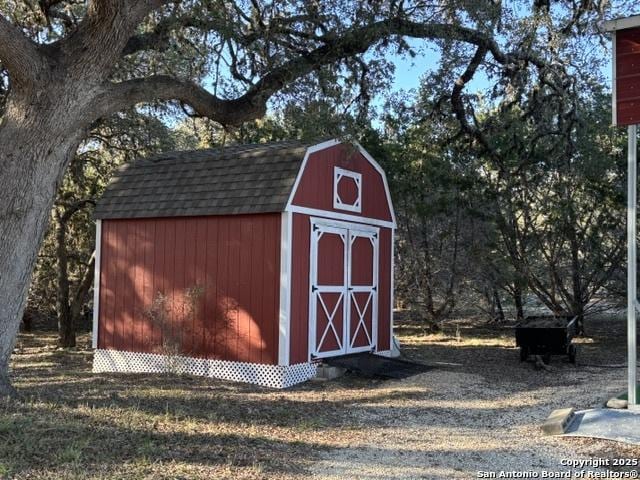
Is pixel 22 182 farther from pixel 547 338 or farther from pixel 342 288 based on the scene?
pixel 547 338

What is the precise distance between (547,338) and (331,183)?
4.88 metres

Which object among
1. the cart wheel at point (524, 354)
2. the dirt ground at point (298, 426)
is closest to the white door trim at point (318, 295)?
the dirt ground at point (298, 426)

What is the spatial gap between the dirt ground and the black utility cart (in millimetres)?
565

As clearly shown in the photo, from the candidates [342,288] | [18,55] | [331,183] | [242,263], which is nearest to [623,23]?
[331,183]

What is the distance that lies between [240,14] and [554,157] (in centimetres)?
775

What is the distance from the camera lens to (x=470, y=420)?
24.3 feet

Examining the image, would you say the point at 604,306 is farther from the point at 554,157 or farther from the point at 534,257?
the point at 554,157

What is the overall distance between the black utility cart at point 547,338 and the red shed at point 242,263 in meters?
2.65

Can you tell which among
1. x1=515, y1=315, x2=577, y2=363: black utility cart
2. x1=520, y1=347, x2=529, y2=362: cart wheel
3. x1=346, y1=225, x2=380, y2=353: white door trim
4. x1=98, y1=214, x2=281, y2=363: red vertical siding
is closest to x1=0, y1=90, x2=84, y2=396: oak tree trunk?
x1=98, y1=214, x2=281, y2=363: red vertical siding

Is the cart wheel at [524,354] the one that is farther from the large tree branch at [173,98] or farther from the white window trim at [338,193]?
the large tree branch at [173,98]

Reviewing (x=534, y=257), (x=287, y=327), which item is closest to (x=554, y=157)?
(x=534, y=257)

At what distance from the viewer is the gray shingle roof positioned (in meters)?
10.2

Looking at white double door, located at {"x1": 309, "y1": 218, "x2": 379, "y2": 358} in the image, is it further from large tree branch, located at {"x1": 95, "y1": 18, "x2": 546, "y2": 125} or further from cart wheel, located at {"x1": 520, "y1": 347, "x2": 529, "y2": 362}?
cart wheel, located at {"x1": 520, "y1": 347, "x2": 529, "y2": 362}

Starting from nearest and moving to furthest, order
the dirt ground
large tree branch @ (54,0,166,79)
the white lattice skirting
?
the dirt ground
large tree branch @ (54,0,166,79)
the white lattice skirting
